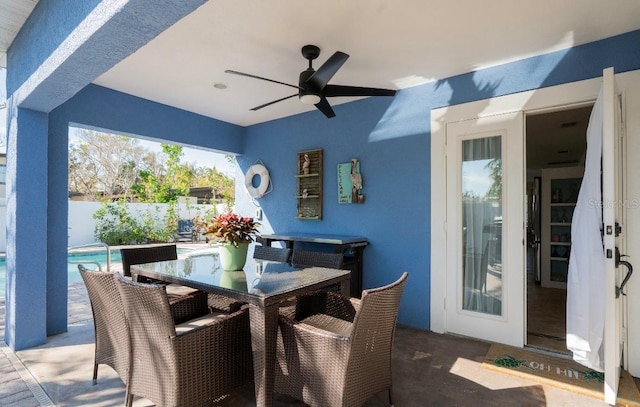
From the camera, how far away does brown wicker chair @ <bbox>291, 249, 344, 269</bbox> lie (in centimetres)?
282

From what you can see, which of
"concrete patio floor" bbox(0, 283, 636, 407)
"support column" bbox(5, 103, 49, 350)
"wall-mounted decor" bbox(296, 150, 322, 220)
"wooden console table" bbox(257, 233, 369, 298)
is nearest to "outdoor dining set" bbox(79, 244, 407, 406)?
"concrete patio floor" bbox(0, 283, 636, 407)

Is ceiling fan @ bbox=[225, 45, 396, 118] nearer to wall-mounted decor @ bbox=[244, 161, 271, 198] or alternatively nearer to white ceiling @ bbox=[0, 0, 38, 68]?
white ceiling @ bbox=[0, 0, 38, 68]

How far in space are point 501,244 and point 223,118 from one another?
410 centimetres

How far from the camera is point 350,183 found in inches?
166

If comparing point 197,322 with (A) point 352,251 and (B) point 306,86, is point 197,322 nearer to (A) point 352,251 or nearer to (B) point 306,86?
(B) point 306,86

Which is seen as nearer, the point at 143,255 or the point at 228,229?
the point at 228,229

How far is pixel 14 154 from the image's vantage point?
9.57ft

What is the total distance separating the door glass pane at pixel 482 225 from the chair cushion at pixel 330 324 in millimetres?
1793

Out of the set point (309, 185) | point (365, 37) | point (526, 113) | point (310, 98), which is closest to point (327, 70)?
point (310, 98)

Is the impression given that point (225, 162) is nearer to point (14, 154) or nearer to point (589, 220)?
point (14, 154)

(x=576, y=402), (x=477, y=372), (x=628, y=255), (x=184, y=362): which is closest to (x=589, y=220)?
(x=628, y=255)

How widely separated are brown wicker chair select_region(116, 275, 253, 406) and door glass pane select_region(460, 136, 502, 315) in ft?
7.98

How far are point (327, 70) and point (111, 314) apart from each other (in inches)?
90.4

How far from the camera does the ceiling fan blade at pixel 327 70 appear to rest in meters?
2.46
